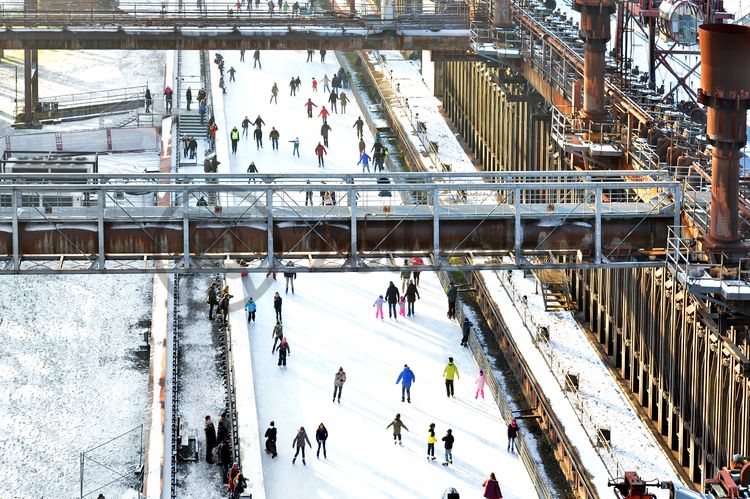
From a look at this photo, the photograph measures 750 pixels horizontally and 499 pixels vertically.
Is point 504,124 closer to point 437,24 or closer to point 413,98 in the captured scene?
point 437,24

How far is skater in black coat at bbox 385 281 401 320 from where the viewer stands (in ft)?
203

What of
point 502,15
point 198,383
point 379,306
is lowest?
point 198,383

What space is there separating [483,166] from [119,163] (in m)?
15.7

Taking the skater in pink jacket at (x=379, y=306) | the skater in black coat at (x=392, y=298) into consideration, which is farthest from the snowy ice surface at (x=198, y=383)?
the skater in black coat at (x=392, y=298)

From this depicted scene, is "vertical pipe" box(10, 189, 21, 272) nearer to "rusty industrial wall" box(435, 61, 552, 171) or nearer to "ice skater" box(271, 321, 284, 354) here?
"ice skater" box(271, 321, 284, 354)

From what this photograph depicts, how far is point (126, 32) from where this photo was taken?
79.5 meters

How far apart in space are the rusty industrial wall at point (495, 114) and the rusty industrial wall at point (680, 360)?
13.7 m

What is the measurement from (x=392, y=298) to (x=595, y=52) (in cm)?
1013

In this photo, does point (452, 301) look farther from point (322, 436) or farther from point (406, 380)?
point (322, 436)

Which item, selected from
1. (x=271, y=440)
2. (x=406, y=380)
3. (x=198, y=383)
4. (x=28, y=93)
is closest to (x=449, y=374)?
(x=406, y=380)

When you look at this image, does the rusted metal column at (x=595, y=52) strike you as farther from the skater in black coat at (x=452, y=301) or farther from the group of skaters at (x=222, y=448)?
the group of skaters at (x=222, y=448)

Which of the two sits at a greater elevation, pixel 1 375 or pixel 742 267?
pixel 742 267

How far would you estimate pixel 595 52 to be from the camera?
60.8m

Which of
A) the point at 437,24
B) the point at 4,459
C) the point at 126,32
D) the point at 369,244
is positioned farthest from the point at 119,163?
the point at 369,244
